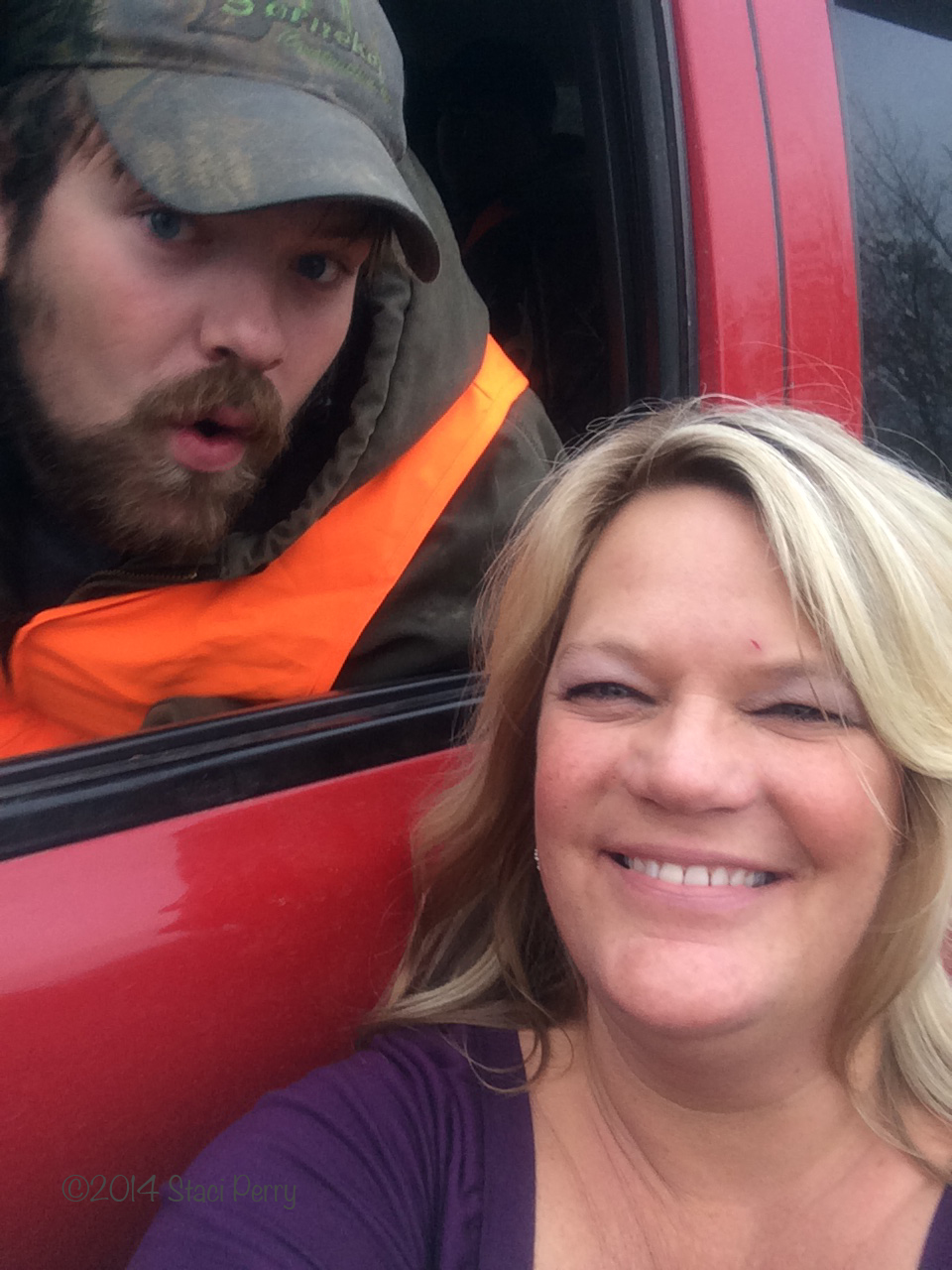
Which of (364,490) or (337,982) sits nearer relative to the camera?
(337,982)

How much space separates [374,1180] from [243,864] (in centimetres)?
32

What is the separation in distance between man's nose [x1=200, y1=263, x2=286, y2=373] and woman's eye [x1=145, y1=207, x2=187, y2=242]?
0.07m

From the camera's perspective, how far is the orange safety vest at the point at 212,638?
1.36 metres

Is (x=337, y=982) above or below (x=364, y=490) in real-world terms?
below

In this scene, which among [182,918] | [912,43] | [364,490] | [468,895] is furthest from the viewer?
[912,43]

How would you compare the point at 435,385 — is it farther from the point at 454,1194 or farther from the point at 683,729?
the point at 454,1194

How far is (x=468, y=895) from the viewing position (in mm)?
1341

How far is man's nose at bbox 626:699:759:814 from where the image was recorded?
3.29 feet

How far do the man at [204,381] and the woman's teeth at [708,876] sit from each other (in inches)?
21.0

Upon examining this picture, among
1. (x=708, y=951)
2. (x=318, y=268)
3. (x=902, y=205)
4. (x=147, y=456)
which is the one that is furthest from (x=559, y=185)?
(x=708, y=951)

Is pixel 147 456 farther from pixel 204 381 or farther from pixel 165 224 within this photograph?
pixel 165 224

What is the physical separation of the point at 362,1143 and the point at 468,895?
0.37m

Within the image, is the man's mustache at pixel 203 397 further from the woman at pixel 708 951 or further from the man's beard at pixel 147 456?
the woman at pixel 708 951

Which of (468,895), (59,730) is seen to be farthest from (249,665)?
(468,895)
